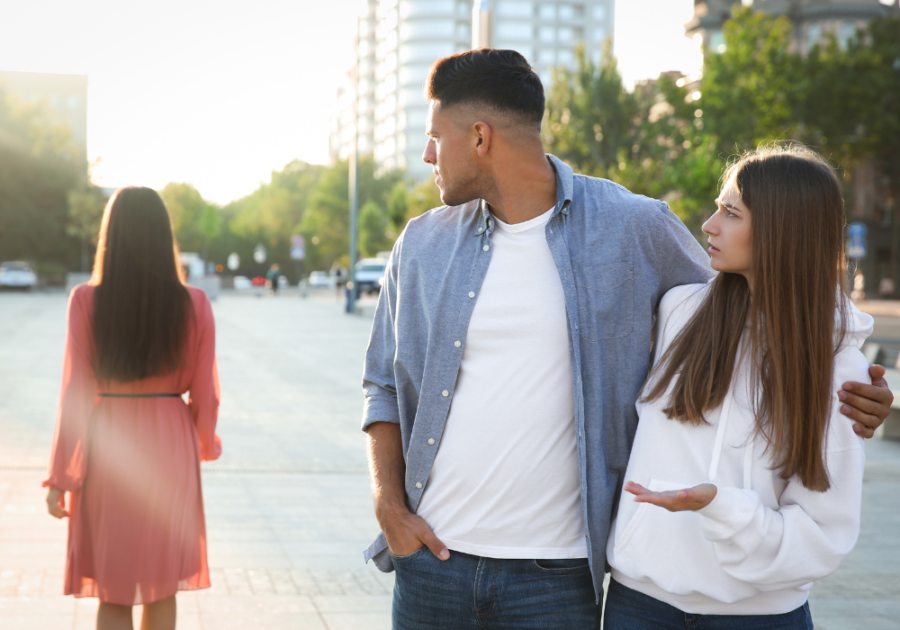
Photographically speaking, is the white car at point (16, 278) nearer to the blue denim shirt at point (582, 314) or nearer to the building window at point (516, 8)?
the blue denim shirt at point (582, 314)

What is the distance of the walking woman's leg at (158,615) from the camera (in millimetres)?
3332

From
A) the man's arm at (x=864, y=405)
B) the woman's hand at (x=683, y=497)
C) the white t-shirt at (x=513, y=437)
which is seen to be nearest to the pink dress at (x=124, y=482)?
the white t-shirt at (x=513, y=437)

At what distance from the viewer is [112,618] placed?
3.28 meters

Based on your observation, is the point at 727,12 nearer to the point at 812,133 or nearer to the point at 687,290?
the point at 812,133

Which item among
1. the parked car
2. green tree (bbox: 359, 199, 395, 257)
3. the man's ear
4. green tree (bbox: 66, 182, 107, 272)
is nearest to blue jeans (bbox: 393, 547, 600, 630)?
the man's ear

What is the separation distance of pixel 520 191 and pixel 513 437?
2.04 feet

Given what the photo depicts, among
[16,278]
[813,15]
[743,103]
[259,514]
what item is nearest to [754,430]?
[259,514]

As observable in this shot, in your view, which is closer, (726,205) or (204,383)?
(726,205)

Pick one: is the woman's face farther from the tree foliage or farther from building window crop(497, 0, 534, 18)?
building window crop(497, 0, 534, 18)

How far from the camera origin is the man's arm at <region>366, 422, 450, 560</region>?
2268mm

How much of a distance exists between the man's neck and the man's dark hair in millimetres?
118

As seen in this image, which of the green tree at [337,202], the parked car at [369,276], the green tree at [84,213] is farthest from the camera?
the green tree at [337,202]

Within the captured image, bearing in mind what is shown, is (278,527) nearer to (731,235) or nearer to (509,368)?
(509,368)

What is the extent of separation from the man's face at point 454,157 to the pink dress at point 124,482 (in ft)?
4.93
